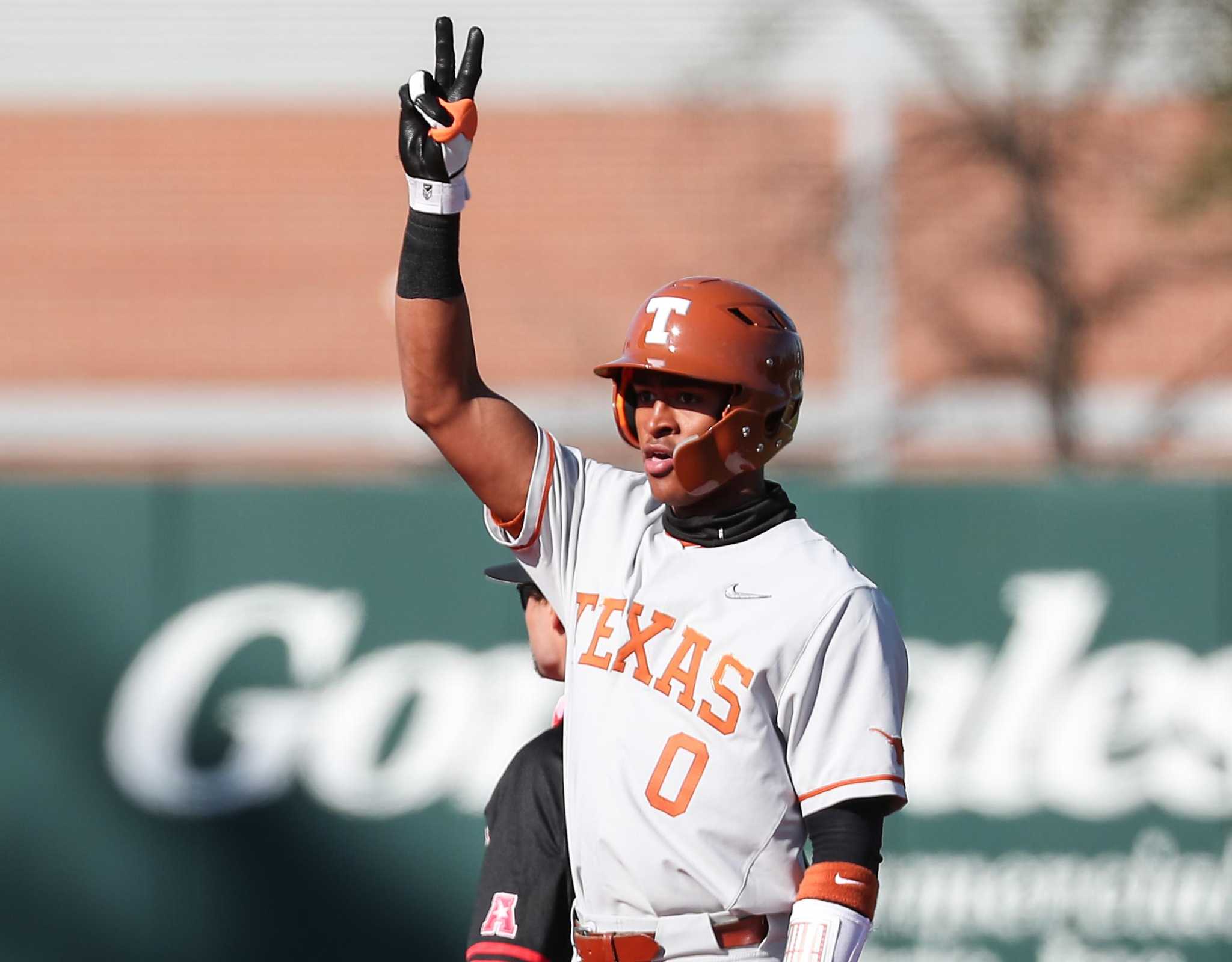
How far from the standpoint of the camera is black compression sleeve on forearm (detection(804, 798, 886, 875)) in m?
2.69

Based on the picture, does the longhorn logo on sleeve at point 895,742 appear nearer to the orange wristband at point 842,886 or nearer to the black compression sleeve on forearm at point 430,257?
the orange wristband at point 842,886

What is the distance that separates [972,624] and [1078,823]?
2.81ft

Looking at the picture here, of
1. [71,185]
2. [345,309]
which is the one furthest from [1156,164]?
[71,185]

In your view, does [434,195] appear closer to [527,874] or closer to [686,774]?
[686,774]

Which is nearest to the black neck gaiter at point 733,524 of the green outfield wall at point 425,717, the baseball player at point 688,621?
the baseball player at point 688,621

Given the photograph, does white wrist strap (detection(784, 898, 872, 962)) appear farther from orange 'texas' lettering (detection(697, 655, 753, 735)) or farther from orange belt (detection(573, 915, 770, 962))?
orange 'texas' lettering (detection(697, 655, 753, 735))

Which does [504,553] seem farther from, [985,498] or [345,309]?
[345,309]

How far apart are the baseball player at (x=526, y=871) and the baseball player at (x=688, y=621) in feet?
0.44

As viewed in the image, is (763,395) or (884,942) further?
(884,942)

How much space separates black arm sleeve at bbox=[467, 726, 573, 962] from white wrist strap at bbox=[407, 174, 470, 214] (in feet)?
3.45

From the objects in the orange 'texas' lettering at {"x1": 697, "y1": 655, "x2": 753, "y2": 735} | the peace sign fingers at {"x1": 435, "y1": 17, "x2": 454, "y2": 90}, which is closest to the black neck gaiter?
the orange 'texas' lettering at {"x1": 697, "y1": 655, "x2": 753, "y2": 735}

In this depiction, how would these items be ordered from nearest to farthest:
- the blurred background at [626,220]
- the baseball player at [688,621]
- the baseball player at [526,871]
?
the baseball player at [688,621] → the baseball player at [526,871] → the blurred background at [626,220]

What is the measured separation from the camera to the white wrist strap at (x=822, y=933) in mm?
2637

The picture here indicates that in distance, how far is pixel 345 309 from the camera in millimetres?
15117
